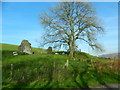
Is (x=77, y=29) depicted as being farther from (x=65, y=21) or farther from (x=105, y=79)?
(x=105, y=79)

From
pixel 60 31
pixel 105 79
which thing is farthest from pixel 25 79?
pixel 60 31

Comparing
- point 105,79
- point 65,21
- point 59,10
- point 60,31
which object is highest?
point 59,10

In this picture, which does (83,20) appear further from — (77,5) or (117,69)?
(117,69)

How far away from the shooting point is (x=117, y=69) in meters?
14.8

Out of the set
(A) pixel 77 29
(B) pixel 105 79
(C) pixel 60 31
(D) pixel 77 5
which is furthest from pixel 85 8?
(B) pixel 105 79

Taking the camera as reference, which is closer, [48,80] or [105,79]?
[48,80]

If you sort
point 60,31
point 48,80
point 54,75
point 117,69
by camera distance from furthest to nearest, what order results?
point 60,31, point 117,69, point 54,75, point 48,80

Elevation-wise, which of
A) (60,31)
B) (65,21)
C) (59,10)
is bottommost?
(60,31)

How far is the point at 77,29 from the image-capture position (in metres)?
36.1

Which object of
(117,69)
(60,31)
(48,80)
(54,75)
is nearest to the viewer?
(48,80)

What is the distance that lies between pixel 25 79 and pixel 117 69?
28.2 ft

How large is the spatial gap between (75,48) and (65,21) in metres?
6.63

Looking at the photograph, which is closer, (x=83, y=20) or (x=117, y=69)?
(x=117, y=69)

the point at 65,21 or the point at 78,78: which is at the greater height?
the point at 65,21
